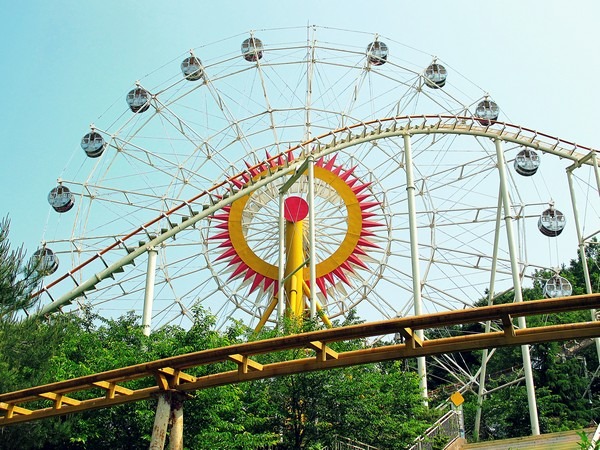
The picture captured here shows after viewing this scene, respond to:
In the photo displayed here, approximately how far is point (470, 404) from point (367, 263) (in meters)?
7.11

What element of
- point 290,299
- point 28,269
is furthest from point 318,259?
point 28,269

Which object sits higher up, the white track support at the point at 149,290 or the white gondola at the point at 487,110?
the white gondola at the point at 487,110

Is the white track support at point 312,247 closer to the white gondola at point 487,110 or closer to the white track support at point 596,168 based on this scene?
the white gondola at point 487,110

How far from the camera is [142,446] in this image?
14953 millimetres

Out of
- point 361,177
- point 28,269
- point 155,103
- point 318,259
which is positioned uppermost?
point 155,103

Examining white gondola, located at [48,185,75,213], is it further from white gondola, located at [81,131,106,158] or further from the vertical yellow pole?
the vertical yellow pole

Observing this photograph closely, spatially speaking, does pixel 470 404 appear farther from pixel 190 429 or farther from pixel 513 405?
pixel 190 429

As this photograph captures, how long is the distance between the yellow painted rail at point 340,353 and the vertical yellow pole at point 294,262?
14872mm

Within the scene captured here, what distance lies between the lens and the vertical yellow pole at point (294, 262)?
26.6 metres

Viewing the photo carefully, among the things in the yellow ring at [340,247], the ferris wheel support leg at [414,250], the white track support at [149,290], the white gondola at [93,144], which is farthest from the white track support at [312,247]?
the white gondola at [93,144]

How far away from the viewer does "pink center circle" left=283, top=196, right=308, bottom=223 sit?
2761cm

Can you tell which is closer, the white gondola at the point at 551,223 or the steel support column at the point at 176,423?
the steel support column at the point at 176,423

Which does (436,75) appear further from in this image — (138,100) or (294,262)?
(138,100)

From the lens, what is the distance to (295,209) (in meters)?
27.7
